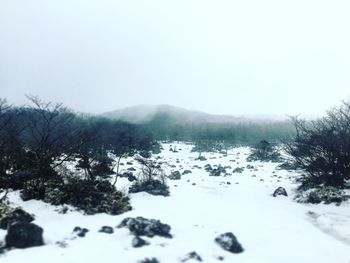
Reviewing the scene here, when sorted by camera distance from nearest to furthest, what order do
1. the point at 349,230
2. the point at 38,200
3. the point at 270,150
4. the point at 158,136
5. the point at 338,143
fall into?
1. the point at 349,230
2. the point at 38,200
3. the point at 338,143
4. the point at 270,150
5. the point at 158,136

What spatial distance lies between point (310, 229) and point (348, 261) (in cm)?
351

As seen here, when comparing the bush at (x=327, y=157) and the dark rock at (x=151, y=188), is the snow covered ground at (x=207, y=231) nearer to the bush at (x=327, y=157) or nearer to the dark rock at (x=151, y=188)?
the dark rock at (x=151, y=188)

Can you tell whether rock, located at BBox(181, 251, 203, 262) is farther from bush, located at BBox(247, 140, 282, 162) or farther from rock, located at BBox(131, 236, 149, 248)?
bush, located at BBox(247, 140, 282, 162)

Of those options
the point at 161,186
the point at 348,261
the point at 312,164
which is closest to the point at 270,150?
the point at 312,164

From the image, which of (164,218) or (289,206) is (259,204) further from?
(164,218)

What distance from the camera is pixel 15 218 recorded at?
12.7 metres

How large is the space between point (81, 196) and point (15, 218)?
3.97 metres

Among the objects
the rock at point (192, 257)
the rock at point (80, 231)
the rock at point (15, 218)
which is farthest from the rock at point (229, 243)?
the rock at point (15, 218)

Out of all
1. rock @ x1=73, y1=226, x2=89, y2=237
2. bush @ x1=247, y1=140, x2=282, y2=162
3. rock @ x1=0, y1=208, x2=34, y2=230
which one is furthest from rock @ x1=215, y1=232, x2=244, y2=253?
bush @ x1=247, y1=140, x2=282, y2=162

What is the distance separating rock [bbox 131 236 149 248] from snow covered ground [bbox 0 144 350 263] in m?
0.14

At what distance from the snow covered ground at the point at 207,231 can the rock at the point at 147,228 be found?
1.08 ft

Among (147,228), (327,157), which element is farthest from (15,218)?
(327,157)

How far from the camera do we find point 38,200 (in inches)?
640

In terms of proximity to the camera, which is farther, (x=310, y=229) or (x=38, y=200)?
(x=38, y=200)
